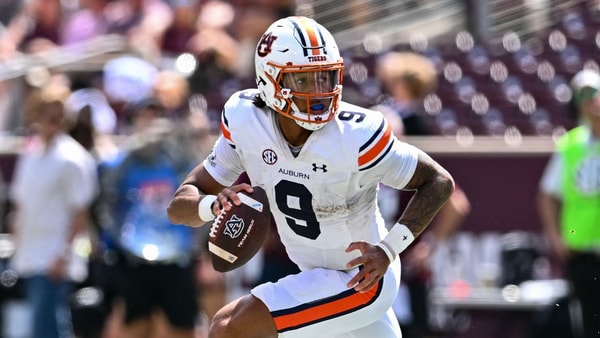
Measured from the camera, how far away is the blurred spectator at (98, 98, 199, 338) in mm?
8391

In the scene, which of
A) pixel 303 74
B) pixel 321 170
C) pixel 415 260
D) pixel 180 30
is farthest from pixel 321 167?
pixel 180 30

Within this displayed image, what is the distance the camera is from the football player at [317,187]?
5.25 metres

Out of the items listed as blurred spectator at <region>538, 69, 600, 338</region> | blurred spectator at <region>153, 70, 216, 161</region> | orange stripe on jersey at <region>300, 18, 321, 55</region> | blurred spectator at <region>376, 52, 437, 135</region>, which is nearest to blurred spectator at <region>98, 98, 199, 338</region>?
blurred spectator at <region>153, 70, 216, 161</region>

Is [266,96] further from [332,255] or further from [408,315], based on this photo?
[408,315]

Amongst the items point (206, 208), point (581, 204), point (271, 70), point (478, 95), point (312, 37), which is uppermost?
point (312, 37)

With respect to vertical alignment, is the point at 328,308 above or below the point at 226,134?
below

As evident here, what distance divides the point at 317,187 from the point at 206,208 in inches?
17.0

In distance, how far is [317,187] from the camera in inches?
209

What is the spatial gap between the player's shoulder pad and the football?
42cm

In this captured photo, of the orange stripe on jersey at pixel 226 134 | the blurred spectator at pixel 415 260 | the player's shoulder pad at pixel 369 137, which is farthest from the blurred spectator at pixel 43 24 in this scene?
the player's shoulder pad at pixel 369 137

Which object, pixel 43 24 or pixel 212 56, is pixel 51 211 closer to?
pixel 212 56

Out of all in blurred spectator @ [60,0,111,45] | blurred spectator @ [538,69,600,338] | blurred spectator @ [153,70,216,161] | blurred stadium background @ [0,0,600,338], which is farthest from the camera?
blurred spectator @ [60,0,111,45]

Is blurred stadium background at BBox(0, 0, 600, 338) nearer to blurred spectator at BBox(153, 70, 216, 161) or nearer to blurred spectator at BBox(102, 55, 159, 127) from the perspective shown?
blurred spectator at BBox(153, 70, 216, 161)

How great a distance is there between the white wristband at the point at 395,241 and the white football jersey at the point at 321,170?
0.20 metres
